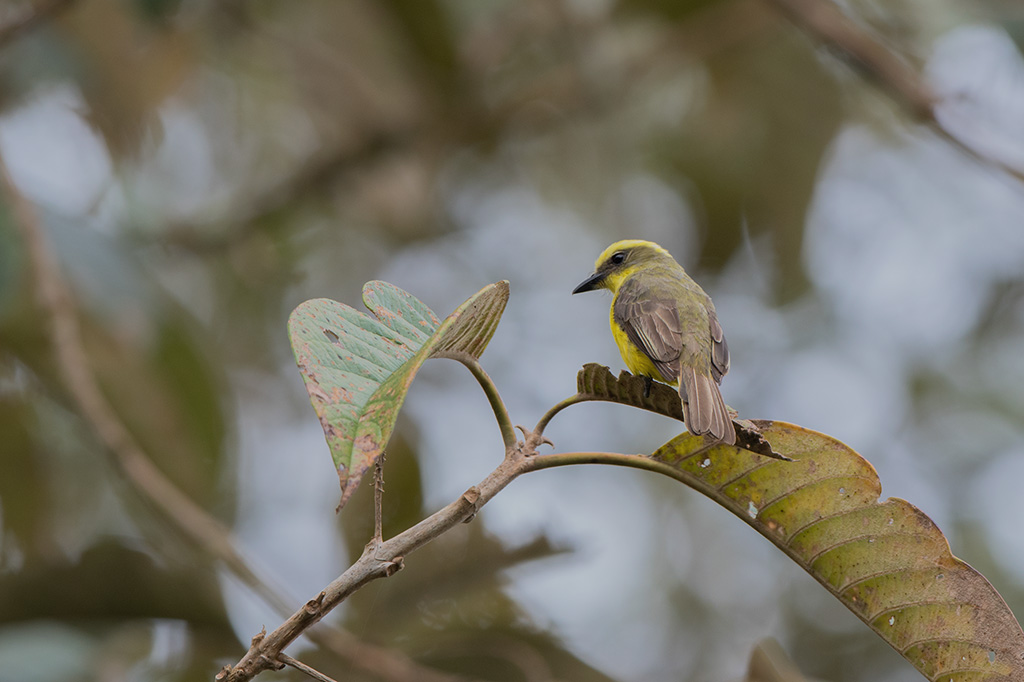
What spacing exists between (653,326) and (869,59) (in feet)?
6.23

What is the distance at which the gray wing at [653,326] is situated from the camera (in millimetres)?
2285

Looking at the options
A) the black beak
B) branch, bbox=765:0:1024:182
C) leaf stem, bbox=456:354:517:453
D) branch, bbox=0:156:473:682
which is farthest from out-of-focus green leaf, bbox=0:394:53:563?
branch, bbox=765:0:1024:182

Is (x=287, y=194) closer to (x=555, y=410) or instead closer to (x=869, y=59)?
(x=869, y=59)

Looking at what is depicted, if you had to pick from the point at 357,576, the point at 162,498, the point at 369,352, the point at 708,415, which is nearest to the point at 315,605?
the point at 357,576

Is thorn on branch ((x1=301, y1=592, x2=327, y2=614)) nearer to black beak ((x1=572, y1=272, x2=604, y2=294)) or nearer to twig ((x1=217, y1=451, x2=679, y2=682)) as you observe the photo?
twig ((x1=217, y1=451, x2=679, y2=682))

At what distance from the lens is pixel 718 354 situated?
2439 millimetres

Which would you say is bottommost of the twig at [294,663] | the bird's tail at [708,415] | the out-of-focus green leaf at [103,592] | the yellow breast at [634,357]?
the twig at [294,663]

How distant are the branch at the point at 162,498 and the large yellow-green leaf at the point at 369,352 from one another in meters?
1.24

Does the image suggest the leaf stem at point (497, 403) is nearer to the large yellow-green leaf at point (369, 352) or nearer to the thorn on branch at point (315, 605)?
the large yellow-green leaf at point (369, 352)

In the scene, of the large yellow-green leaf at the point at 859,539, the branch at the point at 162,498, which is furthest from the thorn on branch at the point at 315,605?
the branch at the point at 162,498

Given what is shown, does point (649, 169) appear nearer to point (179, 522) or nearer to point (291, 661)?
point (179, 522)

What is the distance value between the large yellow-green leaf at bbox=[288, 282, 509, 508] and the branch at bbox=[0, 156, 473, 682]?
1.24 m

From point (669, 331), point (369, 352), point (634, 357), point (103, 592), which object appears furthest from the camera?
point (103, 592)

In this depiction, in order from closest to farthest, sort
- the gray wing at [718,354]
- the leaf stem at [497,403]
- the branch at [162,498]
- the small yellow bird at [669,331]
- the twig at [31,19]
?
1. the leaf stem at [497,403]
2. the small yellow bird at [669,331]
3. the gray wing at [718,354]
4. the branch at [162,498]
5. the twig at [31,19]
